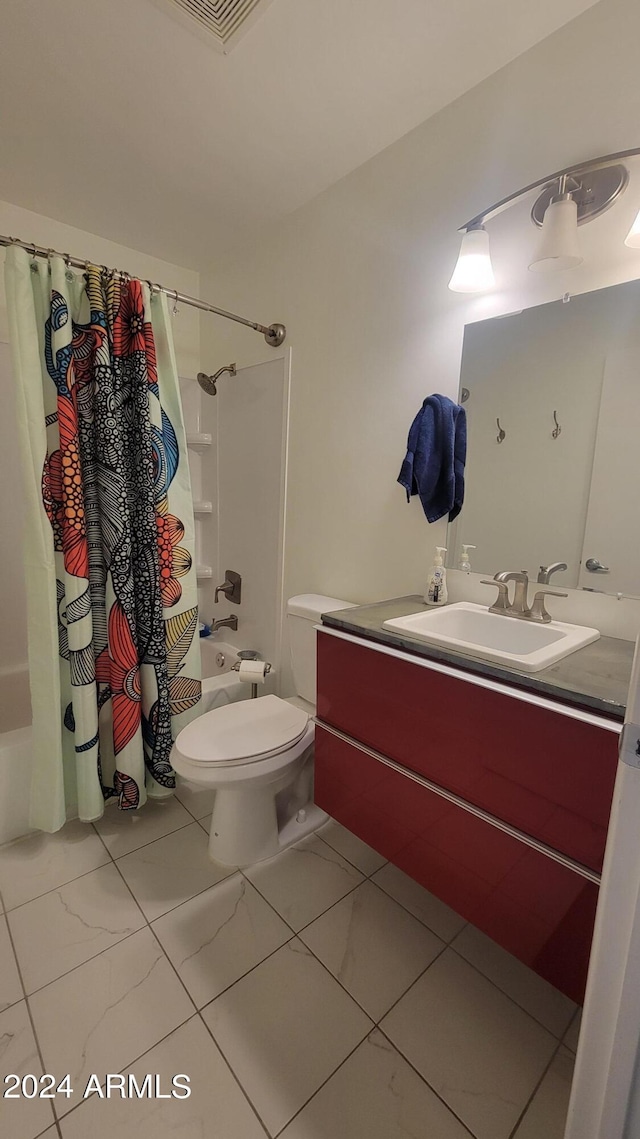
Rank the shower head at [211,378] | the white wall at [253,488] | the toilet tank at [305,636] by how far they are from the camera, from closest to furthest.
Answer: the toilet tank at [305,636], the white wall at [253,488], the shower head at [211,378]

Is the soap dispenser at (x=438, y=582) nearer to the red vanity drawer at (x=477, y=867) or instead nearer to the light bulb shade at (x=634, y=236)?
the red vanity drawer at (x=477, y=867)

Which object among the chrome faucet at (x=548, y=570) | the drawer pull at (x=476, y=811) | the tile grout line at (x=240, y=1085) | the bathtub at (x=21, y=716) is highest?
the chrome faucet at (x=548, y=570)

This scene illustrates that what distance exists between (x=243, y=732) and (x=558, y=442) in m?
1.26

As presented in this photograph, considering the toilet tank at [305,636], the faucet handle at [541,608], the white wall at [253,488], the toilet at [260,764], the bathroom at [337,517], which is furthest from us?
the white wall at [253,488]

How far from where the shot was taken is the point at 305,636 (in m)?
1.66

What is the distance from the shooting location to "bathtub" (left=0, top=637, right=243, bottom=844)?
1.48m

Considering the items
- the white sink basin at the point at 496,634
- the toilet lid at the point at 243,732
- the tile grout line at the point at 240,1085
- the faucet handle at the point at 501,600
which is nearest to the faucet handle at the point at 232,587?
the toilet lid at the point at 243,732

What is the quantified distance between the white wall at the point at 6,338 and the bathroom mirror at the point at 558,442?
1.83 metres

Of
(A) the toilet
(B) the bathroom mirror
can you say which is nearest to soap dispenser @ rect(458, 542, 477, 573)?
(B) the bathroom mirror

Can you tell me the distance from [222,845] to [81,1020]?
50 cm

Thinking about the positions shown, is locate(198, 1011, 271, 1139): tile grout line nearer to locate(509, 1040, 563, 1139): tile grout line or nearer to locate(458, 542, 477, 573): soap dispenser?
locate(509, 1040, 563, 1139): tile grout line

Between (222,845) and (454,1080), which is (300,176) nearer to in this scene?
(222,845)

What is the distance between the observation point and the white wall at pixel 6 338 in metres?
1.93

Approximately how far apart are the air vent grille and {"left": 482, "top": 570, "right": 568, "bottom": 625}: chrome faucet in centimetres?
150
